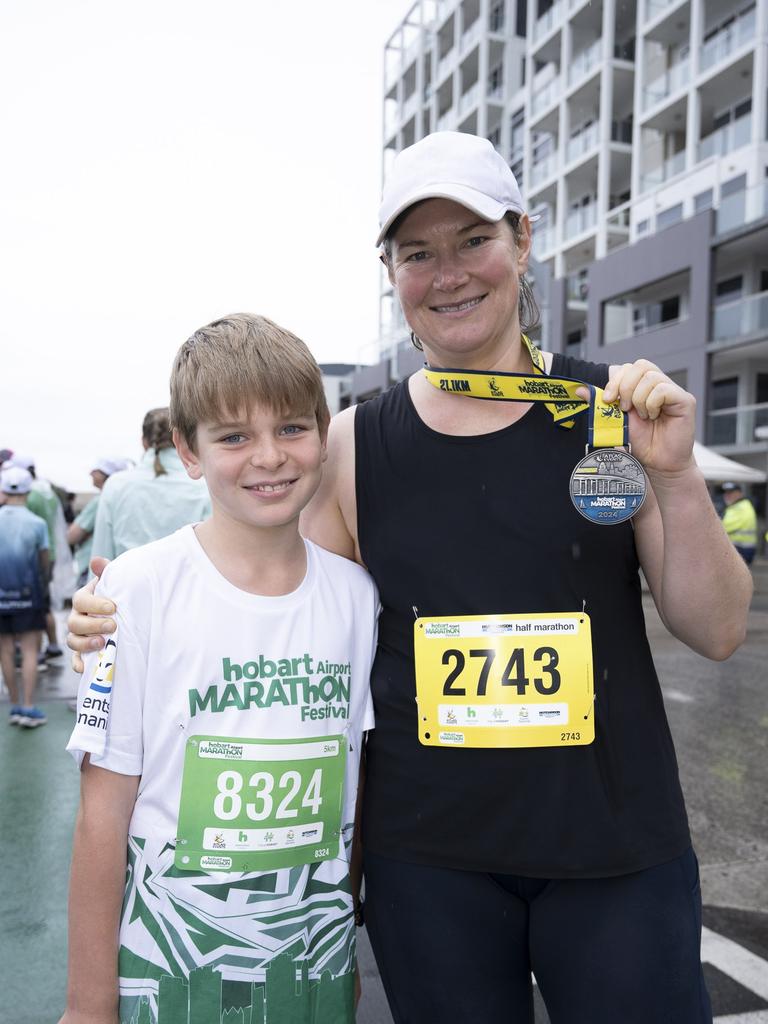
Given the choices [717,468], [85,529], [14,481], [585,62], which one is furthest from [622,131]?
[14,481]

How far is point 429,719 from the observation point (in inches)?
61.4

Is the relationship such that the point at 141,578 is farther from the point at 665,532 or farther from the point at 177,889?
the point at 665,532

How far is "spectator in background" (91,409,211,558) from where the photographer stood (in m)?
4.31

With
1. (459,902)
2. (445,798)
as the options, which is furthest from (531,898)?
(445,798)

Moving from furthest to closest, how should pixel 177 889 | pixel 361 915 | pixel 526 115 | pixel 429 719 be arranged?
pixel 526 115, pixel 361 915, pixel 429 719, pixel 177 889

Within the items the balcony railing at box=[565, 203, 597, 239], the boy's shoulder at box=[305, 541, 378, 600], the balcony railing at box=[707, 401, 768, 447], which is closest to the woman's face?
the boy's shoulder at box=[305, 541, 378, 600]

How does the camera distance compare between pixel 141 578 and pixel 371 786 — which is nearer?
pixel 141 578

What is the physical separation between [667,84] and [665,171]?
2.65 m

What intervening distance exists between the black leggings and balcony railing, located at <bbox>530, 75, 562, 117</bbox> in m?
35.6

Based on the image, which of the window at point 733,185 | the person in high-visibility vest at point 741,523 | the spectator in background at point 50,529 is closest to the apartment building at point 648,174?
the window at point 733,185

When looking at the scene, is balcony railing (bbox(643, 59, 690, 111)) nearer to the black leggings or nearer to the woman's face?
the woman's face

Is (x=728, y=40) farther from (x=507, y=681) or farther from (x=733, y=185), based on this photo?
(x=507, y=681)

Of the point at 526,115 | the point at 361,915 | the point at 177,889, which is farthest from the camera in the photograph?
the point at 526,115

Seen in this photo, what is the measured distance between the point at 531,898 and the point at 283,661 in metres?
0.64
